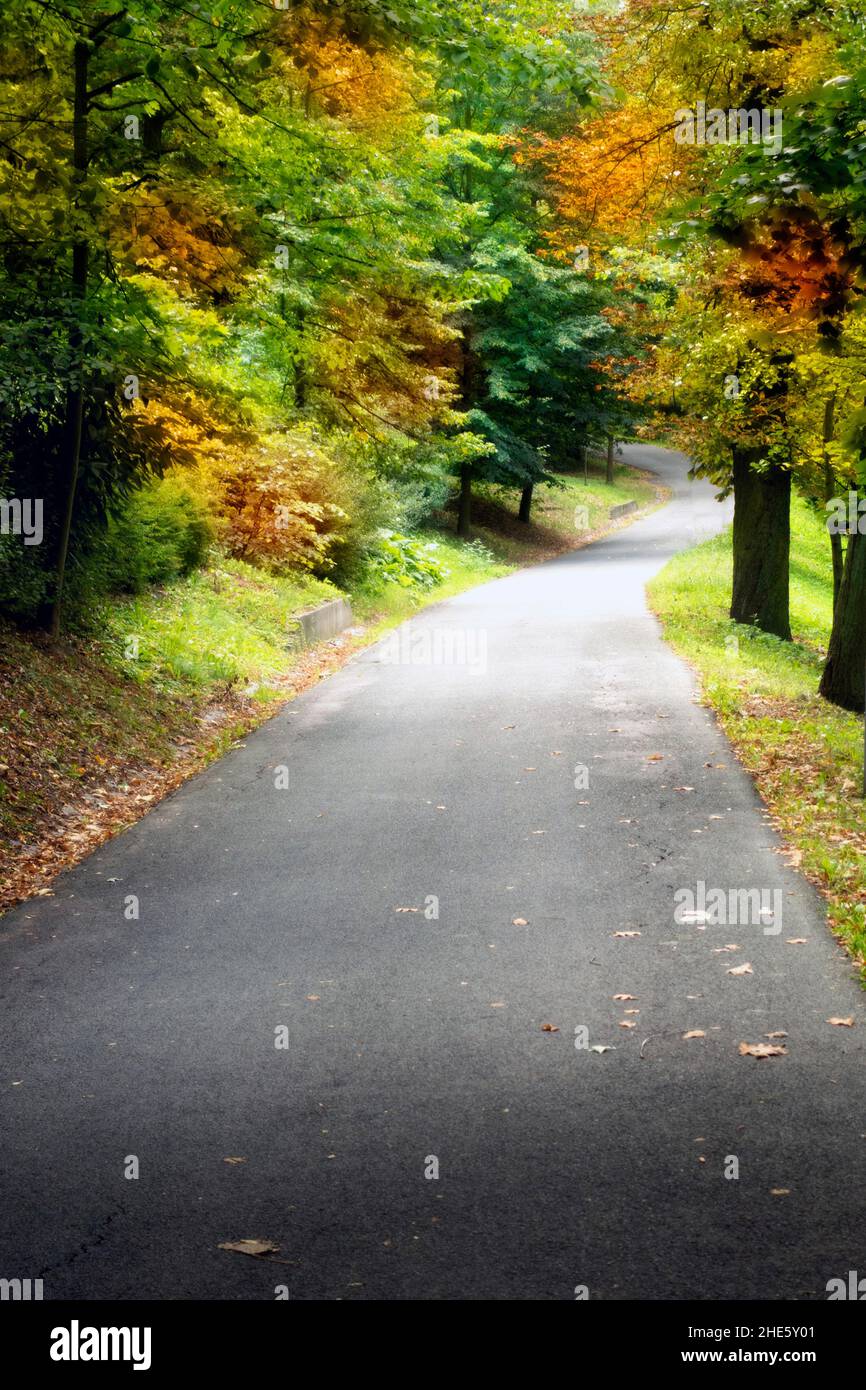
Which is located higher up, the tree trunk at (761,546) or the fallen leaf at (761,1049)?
the tree trunk at (761,546)

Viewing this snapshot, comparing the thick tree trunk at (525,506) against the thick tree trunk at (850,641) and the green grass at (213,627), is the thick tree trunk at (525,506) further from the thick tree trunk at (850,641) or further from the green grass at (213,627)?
the thick tree trunk at (850,641)

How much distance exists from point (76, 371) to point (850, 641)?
31.4ft

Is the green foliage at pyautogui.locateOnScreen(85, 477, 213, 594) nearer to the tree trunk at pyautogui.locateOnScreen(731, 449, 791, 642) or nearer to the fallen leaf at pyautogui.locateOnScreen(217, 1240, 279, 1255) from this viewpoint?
the tree trunk at pyautogui.locateOnScreen(731, 449, 791, 642)

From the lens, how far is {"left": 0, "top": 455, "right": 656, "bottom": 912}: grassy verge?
32.5ft

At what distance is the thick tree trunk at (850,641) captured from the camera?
15258 millimetres

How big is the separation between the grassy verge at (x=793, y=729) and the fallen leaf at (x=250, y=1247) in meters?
3.72

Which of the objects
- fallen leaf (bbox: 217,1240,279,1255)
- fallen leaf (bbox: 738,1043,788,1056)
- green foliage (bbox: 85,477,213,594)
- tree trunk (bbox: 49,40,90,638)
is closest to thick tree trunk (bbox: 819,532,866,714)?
green foliage (bbox: 85,477,213,594)

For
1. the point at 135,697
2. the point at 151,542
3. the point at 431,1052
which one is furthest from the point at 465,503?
the point at 431,1052

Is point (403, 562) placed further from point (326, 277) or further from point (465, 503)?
point (465, 503)

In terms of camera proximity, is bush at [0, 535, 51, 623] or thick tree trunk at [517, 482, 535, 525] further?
thick tree trunk at [517, 482, 535, 525]

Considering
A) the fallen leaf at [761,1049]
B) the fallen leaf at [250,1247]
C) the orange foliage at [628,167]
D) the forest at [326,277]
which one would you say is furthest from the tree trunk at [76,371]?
the fallen leaf at [250,1247]

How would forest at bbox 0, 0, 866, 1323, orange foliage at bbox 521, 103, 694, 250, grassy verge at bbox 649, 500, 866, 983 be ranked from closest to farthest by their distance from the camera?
forest at bbox 0, 0, 866, 1323, grassy verge at bbox 649, 500, 866, 983, orange foliage at bbox 521, 103, 694, 250

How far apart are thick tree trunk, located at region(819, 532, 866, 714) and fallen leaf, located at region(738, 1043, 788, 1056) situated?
1000 cm
